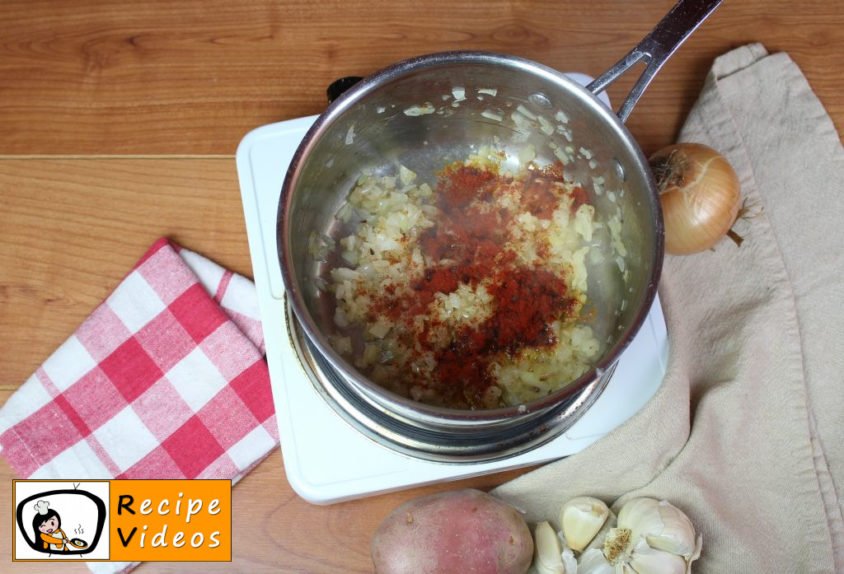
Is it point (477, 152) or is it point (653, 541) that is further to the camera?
point (477, 152)

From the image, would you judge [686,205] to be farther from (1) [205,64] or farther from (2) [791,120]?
(1) [205,64]

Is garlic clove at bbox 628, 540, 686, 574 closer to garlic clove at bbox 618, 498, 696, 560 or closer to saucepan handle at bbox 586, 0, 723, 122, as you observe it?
garlic clove at bbox 618, 498, 696, 560

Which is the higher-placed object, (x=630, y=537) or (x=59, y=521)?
(x=630, y=537)

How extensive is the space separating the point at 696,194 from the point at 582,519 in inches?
16.3

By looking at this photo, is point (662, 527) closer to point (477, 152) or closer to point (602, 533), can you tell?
point (602, 533)

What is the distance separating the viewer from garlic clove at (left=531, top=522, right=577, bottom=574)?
0.96 metres

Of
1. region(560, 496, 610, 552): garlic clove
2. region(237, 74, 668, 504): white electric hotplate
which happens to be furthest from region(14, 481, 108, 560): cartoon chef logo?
region(560, 496, 610, 552): garlic clove

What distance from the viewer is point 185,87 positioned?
117 cm

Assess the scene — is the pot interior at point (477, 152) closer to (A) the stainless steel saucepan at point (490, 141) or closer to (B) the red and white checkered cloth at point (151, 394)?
(A) the stainless steel saucepan at point (490, 141)

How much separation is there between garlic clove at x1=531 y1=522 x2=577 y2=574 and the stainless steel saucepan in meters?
0.13

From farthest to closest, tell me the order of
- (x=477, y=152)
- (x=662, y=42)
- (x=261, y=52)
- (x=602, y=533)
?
(x=261, y=52)
(x=477, y=152)
(x=602, y=533)
(x=662, y=42)

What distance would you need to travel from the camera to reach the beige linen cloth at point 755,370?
97 centimetres

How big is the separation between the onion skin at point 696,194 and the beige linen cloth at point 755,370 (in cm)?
8

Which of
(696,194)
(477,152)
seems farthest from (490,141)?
(696,194)
